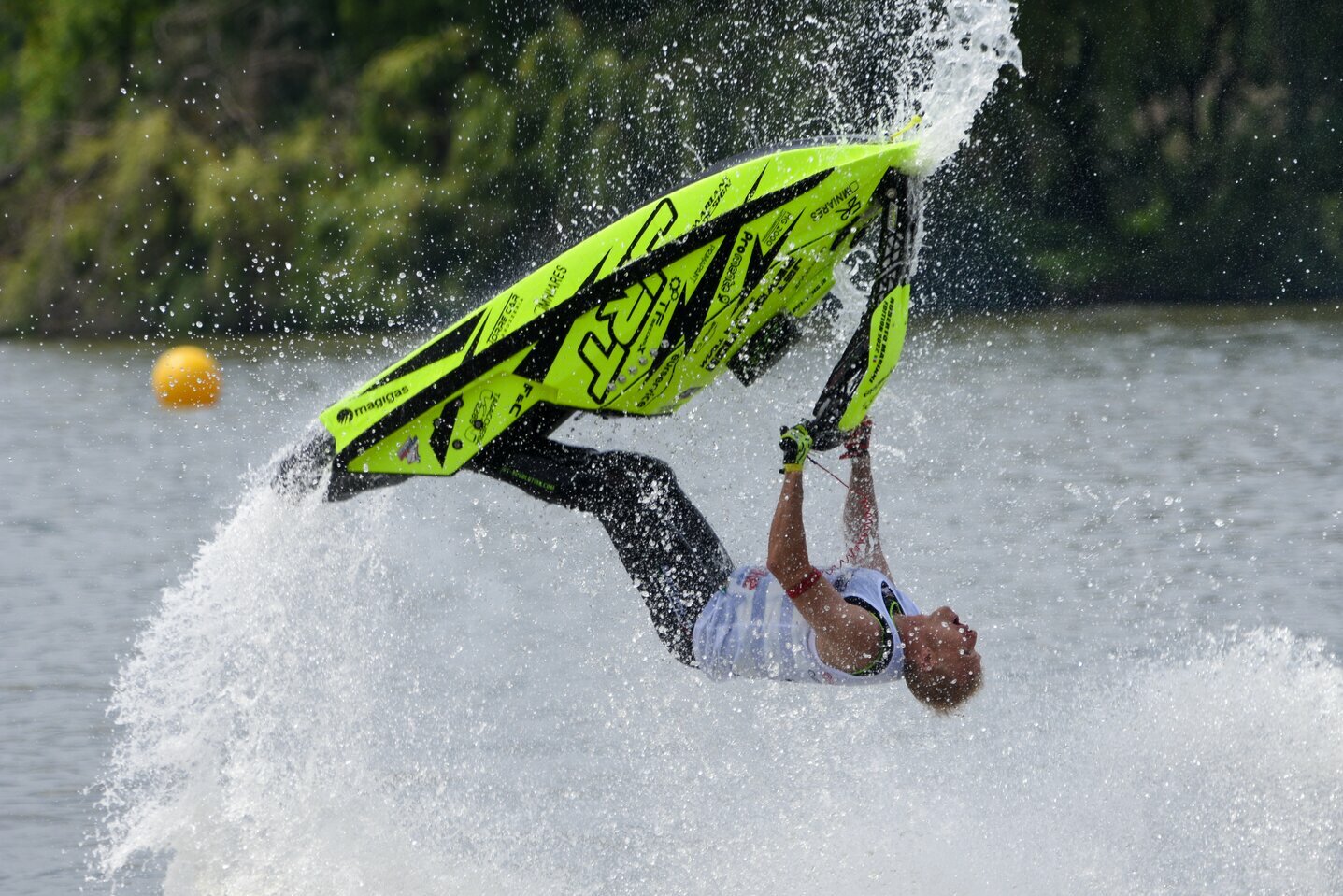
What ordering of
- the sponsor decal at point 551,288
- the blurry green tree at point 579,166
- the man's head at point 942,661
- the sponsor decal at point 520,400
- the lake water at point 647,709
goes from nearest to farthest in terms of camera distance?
the man's head at point 942,661 → the sponsor decal at point 551,288 → the sponsor decal at point 520,400 → the lake water at point 647,709 → the blurry green tree at point 579,166

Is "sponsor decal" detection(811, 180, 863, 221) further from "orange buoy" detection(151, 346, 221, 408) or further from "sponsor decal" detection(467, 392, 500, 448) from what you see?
"orange buoy" detection(151, 346, 221, 408)

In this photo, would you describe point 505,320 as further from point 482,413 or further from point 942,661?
point 942,661

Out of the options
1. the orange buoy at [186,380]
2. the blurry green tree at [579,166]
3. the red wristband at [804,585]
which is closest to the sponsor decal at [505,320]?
the red wristband at [804,585]

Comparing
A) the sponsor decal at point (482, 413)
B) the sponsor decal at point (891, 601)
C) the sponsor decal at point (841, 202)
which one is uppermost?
the sponsor decal at point (841, 202)

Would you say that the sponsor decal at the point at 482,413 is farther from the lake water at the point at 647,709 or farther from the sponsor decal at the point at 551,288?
the lake water at the point at 647,709

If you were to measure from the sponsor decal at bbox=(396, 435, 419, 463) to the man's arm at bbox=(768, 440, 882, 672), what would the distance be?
1.24m

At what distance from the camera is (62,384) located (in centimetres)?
1794

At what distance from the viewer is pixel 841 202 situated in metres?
5.57

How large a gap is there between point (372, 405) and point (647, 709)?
2.04 metres

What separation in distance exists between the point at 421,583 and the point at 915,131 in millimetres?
4394

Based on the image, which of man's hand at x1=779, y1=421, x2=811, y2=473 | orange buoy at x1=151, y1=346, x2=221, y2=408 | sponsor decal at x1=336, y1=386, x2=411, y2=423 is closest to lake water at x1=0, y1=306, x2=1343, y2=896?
sponsor decal at x1=336, y1=386, x2=411, y2=423

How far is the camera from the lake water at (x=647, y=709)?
6020 millimetres

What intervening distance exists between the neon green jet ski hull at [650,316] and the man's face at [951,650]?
68 centimetres

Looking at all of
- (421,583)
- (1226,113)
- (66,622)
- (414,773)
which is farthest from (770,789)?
(1226,113)
